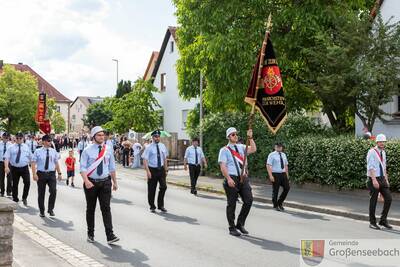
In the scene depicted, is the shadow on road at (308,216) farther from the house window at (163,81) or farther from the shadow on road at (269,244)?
the house window at (163,81)

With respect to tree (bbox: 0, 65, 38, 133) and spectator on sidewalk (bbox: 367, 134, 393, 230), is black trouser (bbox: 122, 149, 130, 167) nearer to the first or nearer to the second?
spectator on sidewalk (bbox: 367, 134, 393, 230)

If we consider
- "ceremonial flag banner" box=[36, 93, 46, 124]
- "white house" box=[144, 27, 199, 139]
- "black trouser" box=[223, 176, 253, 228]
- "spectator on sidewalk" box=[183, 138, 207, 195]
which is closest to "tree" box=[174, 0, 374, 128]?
"spectator on sidewalk" box=[183, 138, 207, 195]

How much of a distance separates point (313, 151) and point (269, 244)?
9.81 m

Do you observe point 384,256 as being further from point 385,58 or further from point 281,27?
point 281,27

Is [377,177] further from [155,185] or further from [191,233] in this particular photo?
[155,185]

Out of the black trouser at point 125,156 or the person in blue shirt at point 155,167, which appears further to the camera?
the black trouser at point 125,156

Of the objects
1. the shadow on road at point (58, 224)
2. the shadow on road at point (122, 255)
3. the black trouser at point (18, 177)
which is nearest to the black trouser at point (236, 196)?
the shadow on road at point (122, 255)

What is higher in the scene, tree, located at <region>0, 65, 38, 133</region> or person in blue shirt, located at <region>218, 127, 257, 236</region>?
tree, located at <region>0, 65, 38, 133</region>

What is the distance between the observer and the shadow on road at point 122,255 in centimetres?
801

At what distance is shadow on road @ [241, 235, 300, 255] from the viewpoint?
8.73m

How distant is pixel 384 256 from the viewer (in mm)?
7098

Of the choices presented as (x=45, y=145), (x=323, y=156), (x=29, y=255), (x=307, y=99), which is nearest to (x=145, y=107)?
(x=307, y=99)

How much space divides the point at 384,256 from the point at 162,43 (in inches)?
1522

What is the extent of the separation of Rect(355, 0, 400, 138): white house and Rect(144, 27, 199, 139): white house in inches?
820
